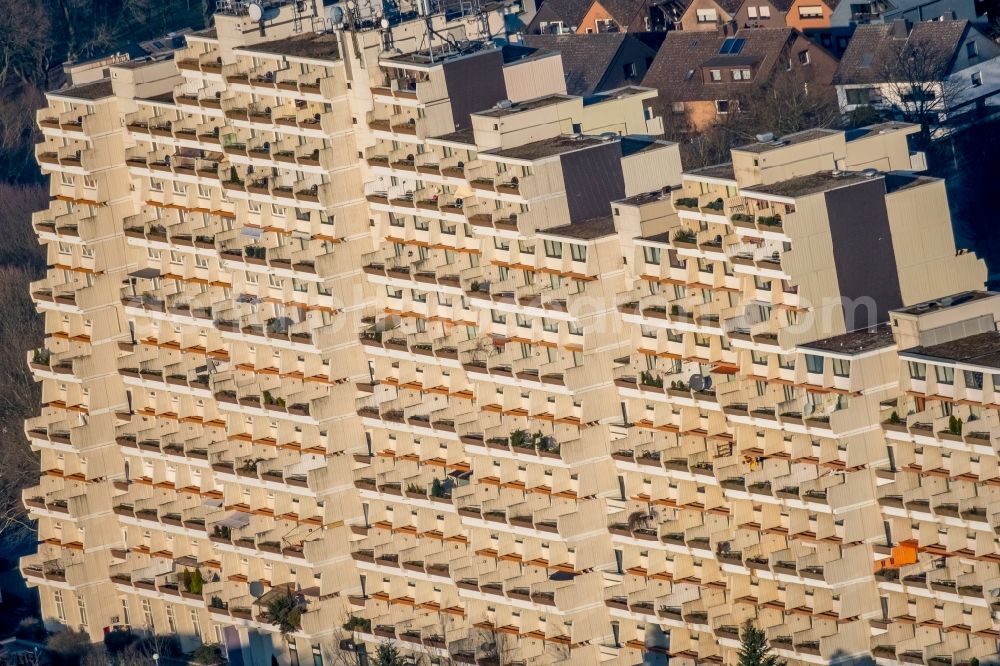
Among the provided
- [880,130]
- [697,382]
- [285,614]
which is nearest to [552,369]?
[697,382]

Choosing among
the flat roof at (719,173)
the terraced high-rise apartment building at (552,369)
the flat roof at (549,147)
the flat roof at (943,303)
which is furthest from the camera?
the flat roof at (549,147)

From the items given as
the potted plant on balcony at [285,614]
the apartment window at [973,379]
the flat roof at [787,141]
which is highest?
the flat roof at [787,141]

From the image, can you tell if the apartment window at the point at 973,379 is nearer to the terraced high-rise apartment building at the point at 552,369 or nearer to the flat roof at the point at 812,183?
the terraced high-rise apartment building at the point at 552,369

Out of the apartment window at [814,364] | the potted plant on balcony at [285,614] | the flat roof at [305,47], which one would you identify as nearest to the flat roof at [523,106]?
the flat roof at [305,47]

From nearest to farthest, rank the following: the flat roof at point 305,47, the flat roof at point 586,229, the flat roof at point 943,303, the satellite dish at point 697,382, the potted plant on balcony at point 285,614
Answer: the flat roof at point 943,303 < the satellite dish at point 697,382 < the flat roof at point 586,229 < the flat roof at point 305,47 < the potted plant on balcony at point 285,614

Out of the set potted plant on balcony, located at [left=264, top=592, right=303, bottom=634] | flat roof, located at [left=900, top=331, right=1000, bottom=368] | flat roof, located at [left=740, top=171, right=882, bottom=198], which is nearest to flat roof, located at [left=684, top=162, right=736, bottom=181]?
flat roof, located at [left=740, top=171, right=882, bottom=198]

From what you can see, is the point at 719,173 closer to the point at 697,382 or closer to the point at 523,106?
the point at 697,382
